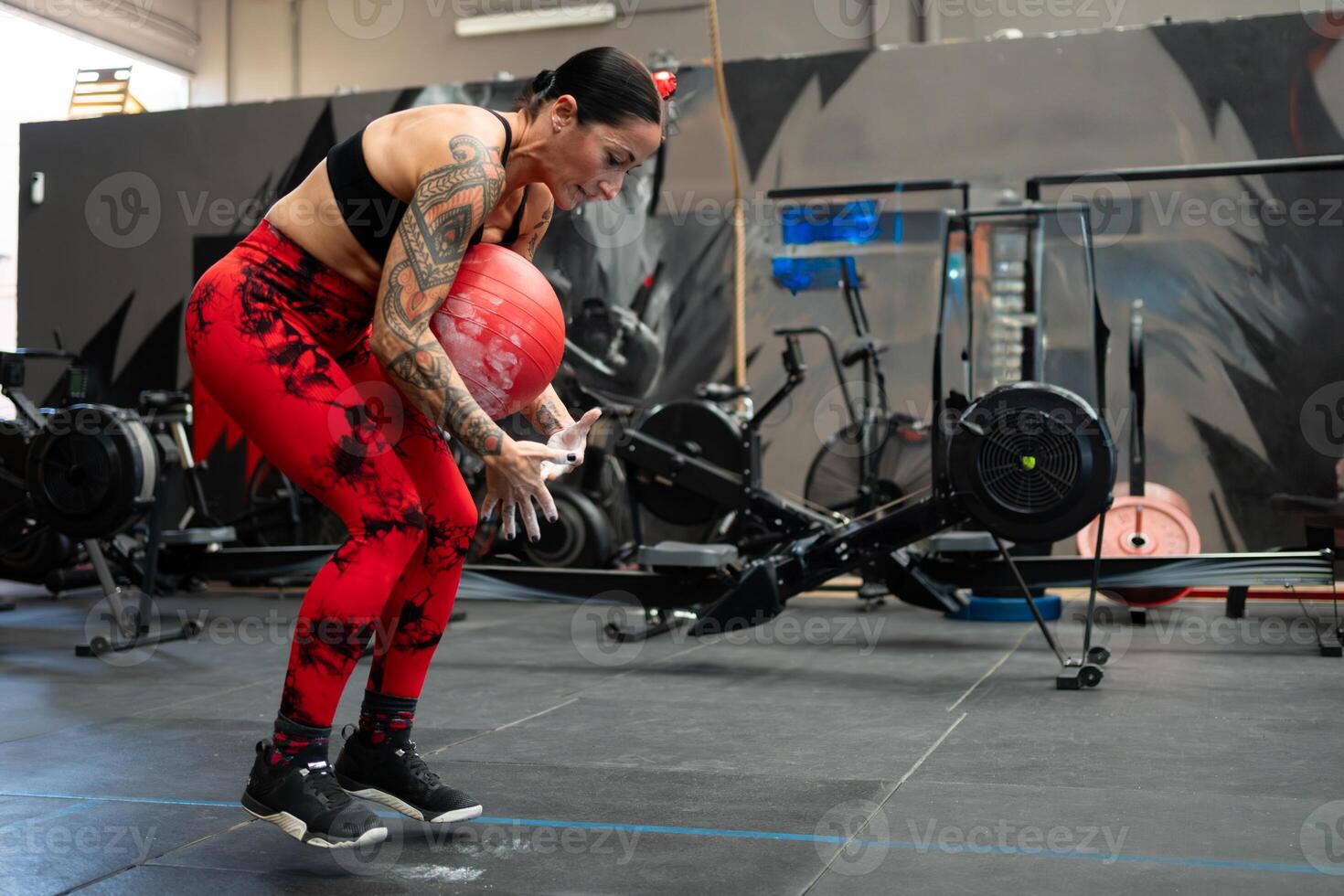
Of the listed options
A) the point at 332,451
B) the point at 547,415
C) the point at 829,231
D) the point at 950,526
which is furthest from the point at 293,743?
the point at 829,231

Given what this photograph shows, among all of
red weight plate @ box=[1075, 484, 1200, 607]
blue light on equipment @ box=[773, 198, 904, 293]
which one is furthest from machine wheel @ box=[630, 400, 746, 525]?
blue light on equipment @ box=[773, 198, 904, 293]

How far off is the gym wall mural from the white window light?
6.89 feet

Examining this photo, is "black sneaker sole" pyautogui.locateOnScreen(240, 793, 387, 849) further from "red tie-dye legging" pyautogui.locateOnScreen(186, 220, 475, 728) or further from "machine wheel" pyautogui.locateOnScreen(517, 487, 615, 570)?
"machine wheel" pyautogui.locateOnScreen(517, 487, 615, 570)

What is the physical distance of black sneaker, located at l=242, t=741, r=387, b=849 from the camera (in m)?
1.87

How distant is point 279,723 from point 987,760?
Result: 147 centimetres

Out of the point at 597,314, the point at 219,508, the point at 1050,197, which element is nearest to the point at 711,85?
the point at 597,314

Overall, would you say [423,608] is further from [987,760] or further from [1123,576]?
[1123,576]

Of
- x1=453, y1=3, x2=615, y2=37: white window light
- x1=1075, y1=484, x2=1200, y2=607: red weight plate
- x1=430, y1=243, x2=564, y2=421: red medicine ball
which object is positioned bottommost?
x1=1075, y1=484, x2=1200, y2=607: red weight plate

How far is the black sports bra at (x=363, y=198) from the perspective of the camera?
1.93 m

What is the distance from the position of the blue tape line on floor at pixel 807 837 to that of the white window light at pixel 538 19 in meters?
7.58

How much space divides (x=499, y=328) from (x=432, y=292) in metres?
0.14

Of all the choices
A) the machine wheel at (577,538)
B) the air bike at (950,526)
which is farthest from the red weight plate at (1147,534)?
the machine wheel at (577,538)

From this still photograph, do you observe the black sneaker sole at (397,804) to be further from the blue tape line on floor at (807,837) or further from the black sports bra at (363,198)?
the black sports bra at (363,198)

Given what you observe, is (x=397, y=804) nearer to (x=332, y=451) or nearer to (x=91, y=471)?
(x=332, y=451)
